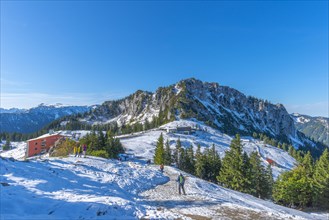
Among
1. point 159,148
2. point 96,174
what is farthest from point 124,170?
point 159,148

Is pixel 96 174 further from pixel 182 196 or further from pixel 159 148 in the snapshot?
→ pixel 159 148

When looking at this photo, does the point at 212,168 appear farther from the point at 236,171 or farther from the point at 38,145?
the point at 38,145

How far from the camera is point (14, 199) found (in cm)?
1259

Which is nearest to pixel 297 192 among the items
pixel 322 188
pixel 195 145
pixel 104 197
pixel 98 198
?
pixel 322 188

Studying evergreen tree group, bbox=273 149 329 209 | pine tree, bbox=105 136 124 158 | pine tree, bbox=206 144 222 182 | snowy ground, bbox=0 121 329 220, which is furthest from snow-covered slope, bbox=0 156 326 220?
pine tree, bbox=206 144 222 182

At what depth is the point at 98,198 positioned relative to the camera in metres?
15.3

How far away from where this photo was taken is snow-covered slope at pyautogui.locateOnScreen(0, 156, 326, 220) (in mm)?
12461

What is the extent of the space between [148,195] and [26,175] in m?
10.1

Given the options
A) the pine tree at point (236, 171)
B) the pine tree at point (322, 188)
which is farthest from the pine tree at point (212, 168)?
the pine tree at point (322, 188)

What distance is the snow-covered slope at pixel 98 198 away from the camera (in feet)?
40.9

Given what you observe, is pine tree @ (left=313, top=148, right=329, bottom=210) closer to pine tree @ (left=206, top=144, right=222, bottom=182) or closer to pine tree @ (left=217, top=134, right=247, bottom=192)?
pine tree @ (left=217, top=134, right=247, bottom=192)

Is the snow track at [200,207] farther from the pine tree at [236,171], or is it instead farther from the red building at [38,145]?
the red building at [38,145]

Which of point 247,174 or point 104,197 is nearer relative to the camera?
point 104,197

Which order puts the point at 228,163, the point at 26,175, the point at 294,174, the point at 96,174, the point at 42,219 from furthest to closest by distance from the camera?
the point at 228,163
the point at 294,174
the point at 96,174
the point at 26,175
the point at 42,219
